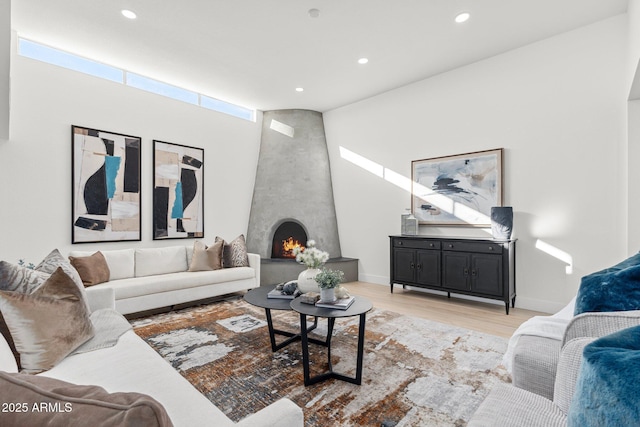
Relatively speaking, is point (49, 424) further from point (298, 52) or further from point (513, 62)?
point (513, 62)

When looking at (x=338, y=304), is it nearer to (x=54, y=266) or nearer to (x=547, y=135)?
(x=54, y=266)

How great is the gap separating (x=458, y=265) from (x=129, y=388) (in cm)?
375

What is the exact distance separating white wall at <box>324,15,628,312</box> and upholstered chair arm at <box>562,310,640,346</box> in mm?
2815

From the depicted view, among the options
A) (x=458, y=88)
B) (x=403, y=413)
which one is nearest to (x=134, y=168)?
(x=403, y=413)

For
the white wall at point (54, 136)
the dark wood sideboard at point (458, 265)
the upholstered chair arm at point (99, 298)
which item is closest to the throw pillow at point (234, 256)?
the white wall at point (54, 136)

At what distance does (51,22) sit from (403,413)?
487 centimetres

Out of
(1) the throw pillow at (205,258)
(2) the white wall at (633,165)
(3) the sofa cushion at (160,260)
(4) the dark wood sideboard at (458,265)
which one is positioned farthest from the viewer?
(1) the throw pillow at (205,258)

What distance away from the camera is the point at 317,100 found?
5.52m

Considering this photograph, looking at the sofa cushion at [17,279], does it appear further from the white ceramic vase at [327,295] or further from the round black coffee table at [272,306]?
the white ceramic vase at [327,295]

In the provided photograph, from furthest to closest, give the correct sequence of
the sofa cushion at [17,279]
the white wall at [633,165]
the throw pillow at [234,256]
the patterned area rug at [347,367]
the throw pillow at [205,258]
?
the throw pillow at [234,256] → the throw pillow at [205,258] → the white wall at [633,165] → the patterned area rug at [347,367] → the sofa cushion at [17,279]

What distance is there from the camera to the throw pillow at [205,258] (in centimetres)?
429

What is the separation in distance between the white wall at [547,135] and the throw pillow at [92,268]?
4189mm

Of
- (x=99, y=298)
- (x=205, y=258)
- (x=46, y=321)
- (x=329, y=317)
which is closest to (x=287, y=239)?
(x=205, y=258)

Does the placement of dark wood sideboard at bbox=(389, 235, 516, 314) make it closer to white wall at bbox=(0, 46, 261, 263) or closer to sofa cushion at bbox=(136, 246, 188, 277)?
sofa cushion at bbox=(136, 246, 188, 277)
